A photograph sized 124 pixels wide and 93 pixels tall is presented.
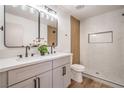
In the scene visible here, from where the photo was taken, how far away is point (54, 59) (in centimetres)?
154

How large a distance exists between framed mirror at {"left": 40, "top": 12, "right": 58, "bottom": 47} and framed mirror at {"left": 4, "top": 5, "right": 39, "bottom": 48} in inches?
6.1

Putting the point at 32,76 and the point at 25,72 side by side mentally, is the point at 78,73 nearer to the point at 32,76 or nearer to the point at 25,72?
the point at 32,76

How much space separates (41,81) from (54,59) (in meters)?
0.43

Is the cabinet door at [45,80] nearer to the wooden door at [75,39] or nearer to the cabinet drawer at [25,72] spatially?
the cabinet drawer at [25,72]

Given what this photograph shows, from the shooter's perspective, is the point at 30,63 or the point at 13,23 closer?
the point at 30,63

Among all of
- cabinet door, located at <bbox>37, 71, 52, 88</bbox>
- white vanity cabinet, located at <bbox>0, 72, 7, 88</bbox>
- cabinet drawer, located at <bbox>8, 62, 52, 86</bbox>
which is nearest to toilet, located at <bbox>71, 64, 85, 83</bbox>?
cabinet door, located at <bbox>37, 71, 52, 88</bbox>

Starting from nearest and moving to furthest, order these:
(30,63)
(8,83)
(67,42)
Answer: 1. (8,83)
2. (30,63)
3. (67,42)

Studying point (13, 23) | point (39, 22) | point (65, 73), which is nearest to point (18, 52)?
point (13, 23)

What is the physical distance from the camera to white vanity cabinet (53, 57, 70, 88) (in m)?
1.58

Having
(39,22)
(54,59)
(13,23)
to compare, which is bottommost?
(54,59)

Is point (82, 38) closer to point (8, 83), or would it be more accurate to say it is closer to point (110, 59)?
point (110, 59)

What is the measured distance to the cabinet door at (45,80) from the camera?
1268 millimetres

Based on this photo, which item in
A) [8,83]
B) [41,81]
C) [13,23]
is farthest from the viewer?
[13,23]

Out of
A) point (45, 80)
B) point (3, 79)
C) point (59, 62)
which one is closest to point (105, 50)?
point (59, 62)
